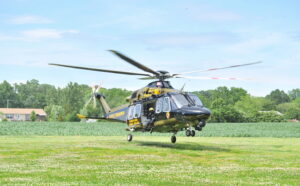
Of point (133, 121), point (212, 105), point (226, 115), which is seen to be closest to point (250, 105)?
point (212, 105)

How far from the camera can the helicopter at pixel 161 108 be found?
78.6ft

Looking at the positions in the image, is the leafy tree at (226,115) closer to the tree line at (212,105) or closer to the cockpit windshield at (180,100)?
the tree line at (212,105)

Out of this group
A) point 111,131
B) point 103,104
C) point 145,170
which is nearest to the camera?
point 145,170

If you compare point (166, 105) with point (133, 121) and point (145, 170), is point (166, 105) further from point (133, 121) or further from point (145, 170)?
point (145, 170)

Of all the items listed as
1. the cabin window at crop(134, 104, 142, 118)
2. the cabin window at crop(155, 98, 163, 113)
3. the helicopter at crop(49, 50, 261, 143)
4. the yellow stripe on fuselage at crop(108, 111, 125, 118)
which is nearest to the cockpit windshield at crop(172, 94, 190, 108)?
the helicopter at crop(49, 50, 261, 143)

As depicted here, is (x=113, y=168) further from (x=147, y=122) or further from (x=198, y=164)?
(x=147, y=122)

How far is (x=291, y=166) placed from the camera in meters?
17.9

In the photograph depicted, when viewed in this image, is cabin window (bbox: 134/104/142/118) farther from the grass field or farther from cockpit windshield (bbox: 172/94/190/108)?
the grass field

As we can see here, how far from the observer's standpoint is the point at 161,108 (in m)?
26.4

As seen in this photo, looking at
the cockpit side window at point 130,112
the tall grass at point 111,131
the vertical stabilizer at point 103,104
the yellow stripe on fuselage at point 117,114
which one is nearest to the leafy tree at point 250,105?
the tall grass at point 111,131

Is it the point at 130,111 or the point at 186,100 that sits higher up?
the point at 186,100

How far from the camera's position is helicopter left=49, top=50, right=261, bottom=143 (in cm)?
2395

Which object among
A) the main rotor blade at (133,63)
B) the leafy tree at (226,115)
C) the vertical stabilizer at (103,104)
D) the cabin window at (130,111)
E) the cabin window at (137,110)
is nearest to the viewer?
the main rotor blade at (133,63)

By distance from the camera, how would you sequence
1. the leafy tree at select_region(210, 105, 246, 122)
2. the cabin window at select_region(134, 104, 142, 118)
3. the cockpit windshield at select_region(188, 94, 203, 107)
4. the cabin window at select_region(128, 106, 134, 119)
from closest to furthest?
the cockpit windshield at select_region(188, 94, 203, 107) → the cabin window at select_region(134, 104, 142, 118) → the cabin window at select_region(128, 106, 134, 119) → the leafy tree at select_region(210, 105, 246, 122)
